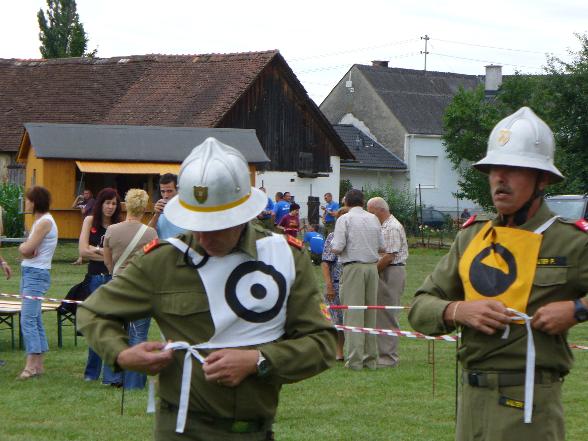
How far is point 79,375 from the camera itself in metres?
12.0

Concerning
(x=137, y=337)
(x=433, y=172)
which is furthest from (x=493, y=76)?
(x=137, y=337)

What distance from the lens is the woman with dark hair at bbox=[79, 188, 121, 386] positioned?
10.9 meters

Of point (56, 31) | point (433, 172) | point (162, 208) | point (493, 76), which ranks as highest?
point (56, 31)

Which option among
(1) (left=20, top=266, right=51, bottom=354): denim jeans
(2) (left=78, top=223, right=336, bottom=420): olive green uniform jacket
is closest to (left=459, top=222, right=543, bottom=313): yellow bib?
(2) (left=78, top=223, right=336, bottom=420): olive green uniform jacket

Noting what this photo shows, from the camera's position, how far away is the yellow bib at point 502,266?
14.8ft

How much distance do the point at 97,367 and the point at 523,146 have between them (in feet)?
25.3

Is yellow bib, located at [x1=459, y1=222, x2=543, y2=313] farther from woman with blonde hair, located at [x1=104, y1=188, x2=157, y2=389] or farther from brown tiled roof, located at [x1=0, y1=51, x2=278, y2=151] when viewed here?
brown tiled roof, located at [x1=0, y1=51, x2=278, y2=151]

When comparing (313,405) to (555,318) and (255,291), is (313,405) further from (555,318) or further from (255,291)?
(255,291)

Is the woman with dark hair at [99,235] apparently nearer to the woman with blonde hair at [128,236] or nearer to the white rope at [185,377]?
the woman with blonde hair at [128,236]

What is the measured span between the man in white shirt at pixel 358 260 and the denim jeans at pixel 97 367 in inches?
102

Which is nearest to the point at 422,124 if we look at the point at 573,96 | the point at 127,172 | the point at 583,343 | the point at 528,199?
the point at 573,96

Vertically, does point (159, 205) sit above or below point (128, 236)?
above

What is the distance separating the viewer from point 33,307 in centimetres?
1154

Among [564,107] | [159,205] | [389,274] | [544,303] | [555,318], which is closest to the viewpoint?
[555,318]
